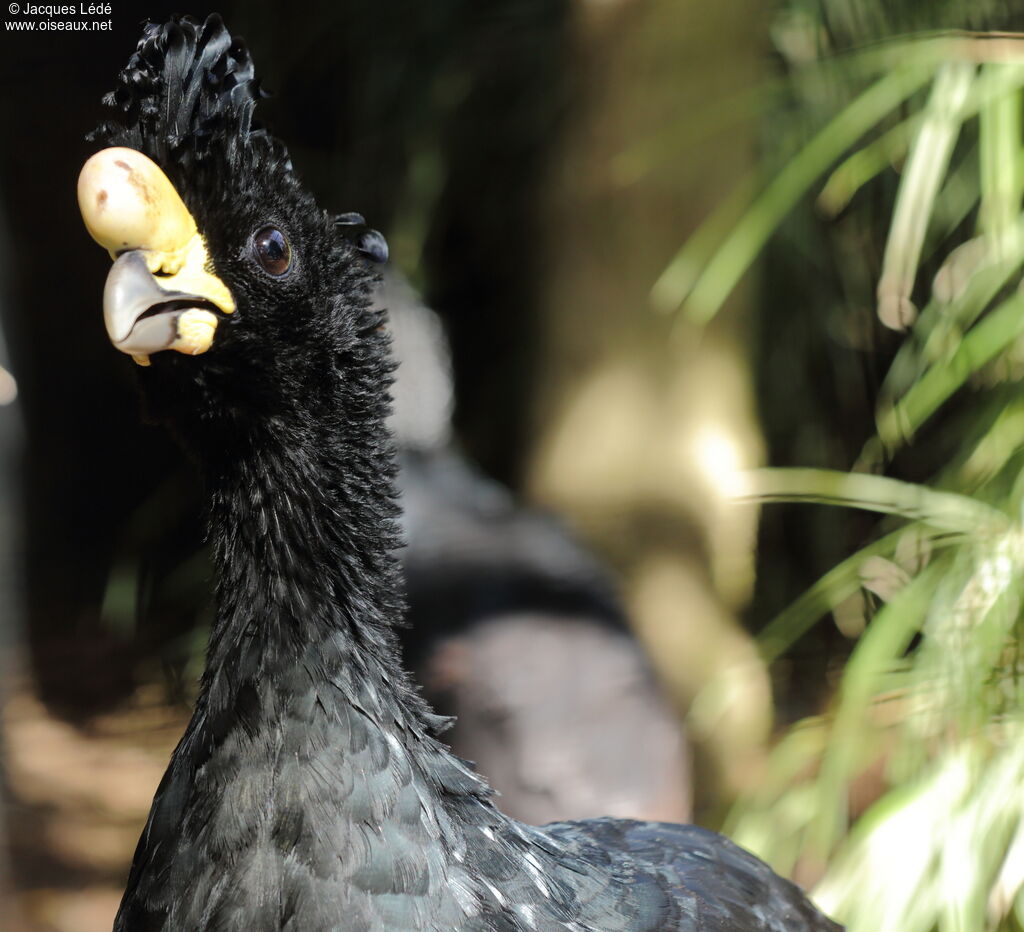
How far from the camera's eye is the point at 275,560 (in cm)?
76

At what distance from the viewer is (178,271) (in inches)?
27.2

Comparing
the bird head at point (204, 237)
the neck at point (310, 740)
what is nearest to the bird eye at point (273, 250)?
the bird head at point (204, 237)

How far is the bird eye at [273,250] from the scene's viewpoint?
28.5 inches

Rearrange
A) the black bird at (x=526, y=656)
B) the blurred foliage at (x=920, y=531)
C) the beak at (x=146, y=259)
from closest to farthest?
the beak at (x=146, y=259) → the blurred foliage at (x=920, y=531) → the black bird at (x=526, y=656)

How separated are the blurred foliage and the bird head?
0.74 meters

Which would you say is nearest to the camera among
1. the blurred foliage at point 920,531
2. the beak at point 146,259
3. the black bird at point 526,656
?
the beak at point 146,259

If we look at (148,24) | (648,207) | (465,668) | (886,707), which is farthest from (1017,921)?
(148,24)

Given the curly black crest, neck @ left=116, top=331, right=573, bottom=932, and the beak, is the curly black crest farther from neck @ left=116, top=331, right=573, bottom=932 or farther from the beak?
neck @ left=116, top=331, right=573, bottom=932

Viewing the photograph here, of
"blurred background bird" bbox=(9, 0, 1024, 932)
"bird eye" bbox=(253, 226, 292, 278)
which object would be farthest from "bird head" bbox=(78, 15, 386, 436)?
"blurred background bird" bbox=(9, 0, 1024, 932)

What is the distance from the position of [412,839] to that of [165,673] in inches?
45.9

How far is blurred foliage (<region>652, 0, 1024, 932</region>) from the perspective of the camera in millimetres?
1167

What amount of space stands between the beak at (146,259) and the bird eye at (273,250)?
4 cm

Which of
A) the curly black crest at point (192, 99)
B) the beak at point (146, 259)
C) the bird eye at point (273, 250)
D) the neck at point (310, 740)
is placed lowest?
the neck at point (310, 740)

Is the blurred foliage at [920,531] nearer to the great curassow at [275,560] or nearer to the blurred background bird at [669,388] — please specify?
the blurred background bird at [669,388]
